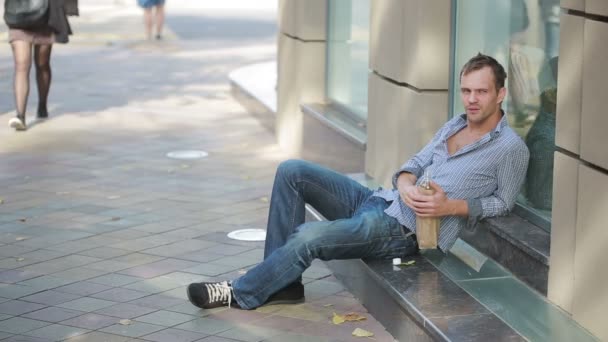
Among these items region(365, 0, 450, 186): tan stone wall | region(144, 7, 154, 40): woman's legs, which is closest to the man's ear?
region(365, 0, 450, 186): tan stone wall

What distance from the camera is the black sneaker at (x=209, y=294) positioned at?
5.75 m

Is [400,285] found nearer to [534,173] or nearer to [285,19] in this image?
[534,173]

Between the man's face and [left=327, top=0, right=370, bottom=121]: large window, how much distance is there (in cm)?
290

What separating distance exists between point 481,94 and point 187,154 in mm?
4934

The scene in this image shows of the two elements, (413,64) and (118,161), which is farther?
(118,161)

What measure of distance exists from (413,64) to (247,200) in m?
2.09

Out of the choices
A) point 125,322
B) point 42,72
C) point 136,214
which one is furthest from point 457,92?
point 42,72

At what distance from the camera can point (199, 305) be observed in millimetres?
5781

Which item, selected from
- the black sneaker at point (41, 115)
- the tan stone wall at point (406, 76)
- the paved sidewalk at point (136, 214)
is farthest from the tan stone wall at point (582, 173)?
the black sneaker at point (41, 115)

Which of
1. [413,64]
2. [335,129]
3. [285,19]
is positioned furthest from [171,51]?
[413,64]

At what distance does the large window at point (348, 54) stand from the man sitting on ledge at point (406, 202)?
2638 mm

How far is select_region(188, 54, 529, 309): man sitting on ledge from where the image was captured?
17.9 ft

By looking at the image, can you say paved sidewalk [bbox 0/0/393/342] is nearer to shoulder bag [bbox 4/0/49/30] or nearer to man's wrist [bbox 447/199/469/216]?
man's wrist [bbox 447/199/469/216]

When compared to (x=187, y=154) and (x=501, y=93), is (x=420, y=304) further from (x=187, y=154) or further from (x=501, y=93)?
(x=187, y=154)
